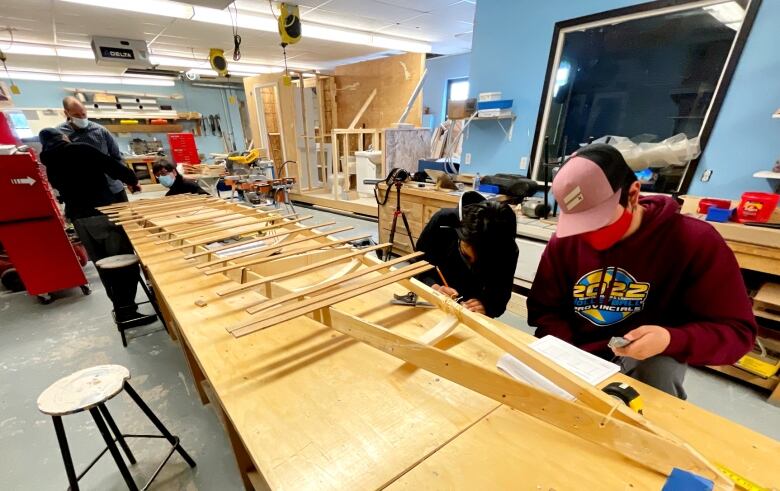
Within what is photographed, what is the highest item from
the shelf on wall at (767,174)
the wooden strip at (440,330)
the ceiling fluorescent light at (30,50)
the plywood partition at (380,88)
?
the ceiling fluorescent light at (30,50)

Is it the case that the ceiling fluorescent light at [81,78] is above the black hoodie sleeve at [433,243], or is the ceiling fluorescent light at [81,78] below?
above

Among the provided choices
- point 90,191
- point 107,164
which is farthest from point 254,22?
point 90,191

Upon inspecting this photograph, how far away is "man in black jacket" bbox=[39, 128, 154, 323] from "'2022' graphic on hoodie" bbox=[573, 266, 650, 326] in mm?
3344

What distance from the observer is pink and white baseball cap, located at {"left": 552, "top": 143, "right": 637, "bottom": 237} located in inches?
39.1

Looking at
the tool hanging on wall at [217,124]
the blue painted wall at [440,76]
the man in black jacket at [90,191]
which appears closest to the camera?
the man in black jacket at [90,191]

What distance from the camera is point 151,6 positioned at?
4.25 metres

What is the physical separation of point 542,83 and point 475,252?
264 centimetres

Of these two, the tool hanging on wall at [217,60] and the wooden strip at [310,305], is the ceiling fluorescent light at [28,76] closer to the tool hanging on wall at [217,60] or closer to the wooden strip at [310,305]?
the tool hanging on wall at [217,60]

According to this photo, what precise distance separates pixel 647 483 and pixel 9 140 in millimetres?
6954

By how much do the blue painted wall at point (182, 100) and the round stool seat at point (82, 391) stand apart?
11.7m

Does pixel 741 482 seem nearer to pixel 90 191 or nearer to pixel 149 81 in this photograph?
pixel 90 191

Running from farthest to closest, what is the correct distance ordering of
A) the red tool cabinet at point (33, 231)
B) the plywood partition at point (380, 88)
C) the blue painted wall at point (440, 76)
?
the blue painted wall at point (440, 76)
the plywood partition at point (380, 88)
the red tool cabinet at point (33, 231)

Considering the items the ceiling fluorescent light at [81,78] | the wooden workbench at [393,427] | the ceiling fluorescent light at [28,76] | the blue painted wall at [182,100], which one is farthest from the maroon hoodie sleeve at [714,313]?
the ceiling fluorescent light at [28,76]

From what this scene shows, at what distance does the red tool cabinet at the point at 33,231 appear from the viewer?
2.89 metres
